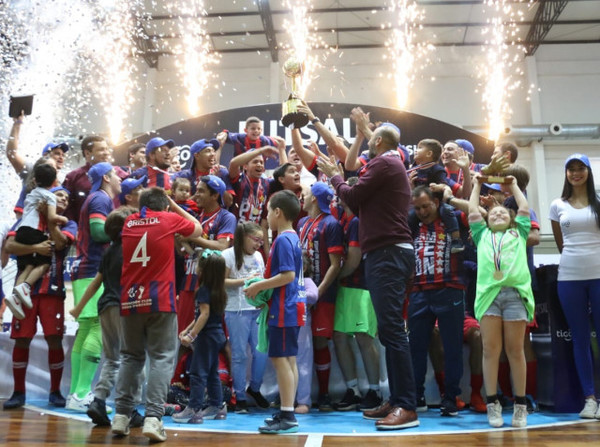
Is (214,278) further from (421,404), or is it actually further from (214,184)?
(421,404)

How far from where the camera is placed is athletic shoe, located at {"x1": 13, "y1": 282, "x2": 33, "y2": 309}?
4.45 meters

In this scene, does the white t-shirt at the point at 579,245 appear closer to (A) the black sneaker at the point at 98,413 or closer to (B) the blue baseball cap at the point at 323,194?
(B) the blue baseball cap at the point at 323,194

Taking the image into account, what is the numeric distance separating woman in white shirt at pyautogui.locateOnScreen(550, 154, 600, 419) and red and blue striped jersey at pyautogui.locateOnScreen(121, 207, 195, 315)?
2844mm

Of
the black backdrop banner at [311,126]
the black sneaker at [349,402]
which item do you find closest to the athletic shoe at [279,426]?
the black sneaker at [349,402]

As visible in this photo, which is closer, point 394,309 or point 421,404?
point 394,309

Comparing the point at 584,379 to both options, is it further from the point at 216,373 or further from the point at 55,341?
the point at 55,341

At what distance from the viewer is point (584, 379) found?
415 cm

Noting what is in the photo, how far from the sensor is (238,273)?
4.55 meters

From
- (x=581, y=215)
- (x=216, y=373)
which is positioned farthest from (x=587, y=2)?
(x=216, y=373)

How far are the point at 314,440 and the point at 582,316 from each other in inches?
92.9

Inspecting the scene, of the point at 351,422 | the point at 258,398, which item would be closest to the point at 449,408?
the point at 351,422

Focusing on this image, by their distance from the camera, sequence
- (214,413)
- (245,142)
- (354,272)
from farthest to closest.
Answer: (245,142) < (354,272) < (214,413)

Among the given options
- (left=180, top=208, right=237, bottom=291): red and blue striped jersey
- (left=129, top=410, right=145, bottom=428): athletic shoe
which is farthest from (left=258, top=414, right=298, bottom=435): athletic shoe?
(left=180, top=208, right=237, bottom=291): red and blue striped jersey

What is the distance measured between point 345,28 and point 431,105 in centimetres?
340
